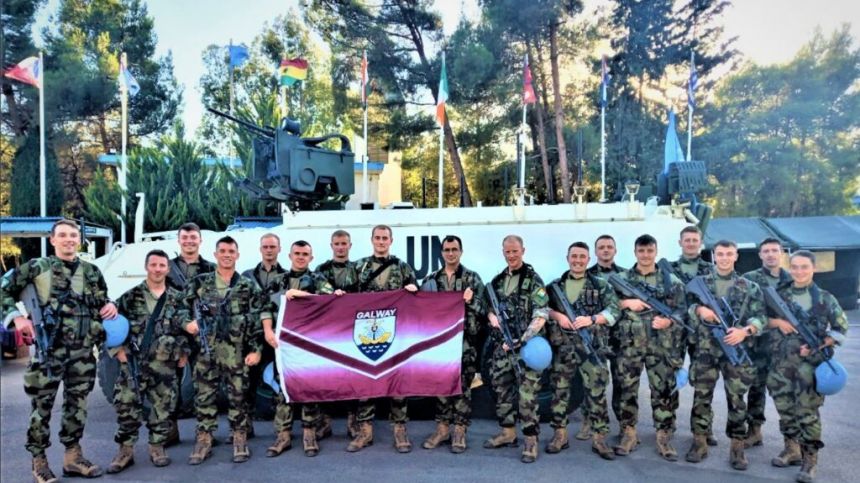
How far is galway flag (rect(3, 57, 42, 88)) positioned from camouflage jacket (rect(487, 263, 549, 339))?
606 inches

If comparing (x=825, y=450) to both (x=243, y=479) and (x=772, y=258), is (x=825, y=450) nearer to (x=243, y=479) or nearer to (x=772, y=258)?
(x=772, y=258)

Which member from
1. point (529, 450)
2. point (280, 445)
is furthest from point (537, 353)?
point (280, 445)

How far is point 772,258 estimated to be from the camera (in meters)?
4.37

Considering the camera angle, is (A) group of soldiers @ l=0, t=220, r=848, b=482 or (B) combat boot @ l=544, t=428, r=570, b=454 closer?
(A) group of soldiers @ l=0, t=220, r=848, b=482

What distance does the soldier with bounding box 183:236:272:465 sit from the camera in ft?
14.1

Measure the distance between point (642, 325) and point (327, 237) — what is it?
2963 mm

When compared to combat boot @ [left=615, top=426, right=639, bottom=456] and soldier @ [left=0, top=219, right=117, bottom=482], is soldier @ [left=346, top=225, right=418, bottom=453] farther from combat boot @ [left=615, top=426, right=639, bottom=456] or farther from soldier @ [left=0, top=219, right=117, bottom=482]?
soldier @ [left=0, top=219, right=117, bottom=482]

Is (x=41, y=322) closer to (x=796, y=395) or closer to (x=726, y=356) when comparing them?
(x=726, y=356)

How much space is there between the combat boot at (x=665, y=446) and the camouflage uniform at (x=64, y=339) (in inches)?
168

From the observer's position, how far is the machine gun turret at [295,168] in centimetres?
632

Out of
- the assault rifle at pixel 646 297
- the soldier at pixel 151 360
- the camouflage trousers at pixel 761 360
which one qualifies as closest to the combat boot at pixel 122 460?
the soldier at pixel 151 360

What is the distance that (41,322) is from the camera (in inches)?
151

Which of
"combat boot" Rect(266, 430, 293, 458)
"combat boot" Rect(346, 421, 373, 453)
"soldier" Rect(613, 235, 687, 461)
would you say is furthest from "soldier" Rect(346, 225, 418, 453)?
"soldier" Rect(613, 235, 687, 461)

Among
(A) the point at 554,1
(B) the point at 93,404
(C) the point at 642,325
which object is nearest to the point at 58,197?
(B) the point at 93,404
